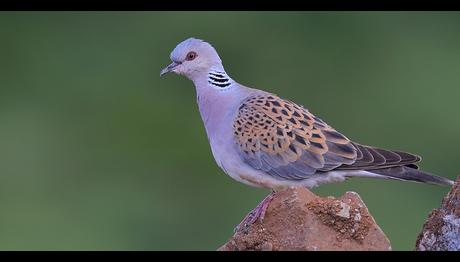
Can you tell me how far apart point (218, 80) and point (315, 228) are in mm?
2373

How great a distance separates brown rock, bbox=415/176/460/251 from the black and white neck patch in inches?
102

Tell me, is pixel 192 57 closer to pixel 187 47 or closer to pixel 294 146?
pixel 187 47

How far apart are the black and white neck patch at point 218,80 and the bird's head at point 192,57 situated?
0.06 m

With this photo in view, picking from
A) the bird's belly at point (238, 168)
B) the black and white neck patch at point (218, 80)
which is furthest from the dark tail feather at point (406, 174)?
the black and white neck patch at point (218, 80)

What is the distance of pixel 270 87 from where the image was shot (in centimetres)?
1689

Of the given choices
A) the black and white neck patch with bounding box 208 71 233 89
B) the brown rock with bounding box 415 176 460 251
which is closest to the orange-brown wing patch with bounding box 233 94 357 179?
the black and white neck patch with bounding box 208 71 233 89

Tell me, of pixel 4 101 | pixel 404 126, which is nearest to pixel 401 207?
pixel 404 126

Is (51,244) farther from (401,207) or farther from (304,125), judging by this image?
(304,125)

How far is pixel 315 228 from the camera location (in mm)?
6941

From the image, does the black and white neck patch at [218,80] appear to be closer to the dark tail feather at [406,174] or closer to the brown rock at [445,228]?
the dark tail feather at [406,174]

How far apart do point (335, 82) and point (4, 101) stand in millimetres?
4651

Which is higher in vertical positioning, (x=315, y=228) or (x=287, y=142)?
(x=287, y=142)

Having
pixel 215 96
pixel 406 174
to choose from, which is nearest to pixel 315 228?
pixel 406 174

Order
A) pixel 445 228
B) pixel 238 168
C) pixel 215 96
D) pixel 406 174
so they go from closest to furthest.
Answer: pixel 445 228 → pixel 406 174 → pixel 238 168 → pixel 215 96
